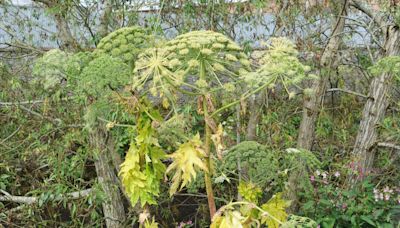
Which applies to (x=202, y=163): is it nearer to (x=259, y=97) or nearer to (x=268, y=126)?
(x=259, y=97)

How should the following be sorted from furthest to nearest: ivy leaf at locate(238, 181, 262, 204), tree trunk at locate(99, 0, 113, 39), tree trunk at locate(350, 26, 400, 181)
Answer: tree trunk at locate(350, 26, 400, 181) → tree trunk at locate(99, 0, 113, 39) → ivy leaf at locate(238, 181, 262, 204)

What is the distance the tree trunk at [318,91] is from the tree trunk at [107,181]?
1.37m

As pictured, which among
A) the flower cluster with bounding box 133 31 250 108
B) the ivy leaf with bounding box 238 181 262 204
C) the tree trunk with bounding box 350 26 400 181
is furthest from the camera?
the tree trunk with bounding box 350 26 400 181

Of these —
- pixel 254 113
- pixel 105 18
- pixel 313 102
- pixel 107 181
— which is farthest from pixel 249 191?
pixel 105 18

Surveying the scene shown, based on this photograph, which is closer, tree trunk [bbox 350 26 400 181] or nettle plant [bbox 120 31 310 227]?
nettle plant [bbox 120 31 310 227]

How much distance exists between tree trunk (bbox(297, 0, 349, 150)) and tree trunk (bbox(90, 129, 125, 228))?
1366mm

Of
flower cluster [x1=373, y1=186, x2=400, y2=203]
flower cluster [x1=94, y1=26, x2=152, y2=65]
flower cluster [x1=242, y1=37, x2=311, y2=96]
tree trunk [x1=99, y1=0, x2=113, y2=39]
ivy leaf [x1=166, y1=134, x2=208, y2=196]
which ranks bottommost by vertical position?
flower cluster [x1=373, y1=186, x2=400, y2=203]

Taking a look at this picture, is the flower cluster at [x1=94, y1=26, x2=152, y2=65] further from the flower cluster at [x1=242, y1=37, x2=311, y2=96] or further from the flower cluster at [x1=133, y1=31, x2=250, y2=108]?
the flower cluster at [x1=242, y1=37, x2=311, y2=96]

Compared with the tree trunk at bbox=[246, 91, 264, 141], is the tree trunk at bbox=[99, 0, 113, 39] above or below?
above

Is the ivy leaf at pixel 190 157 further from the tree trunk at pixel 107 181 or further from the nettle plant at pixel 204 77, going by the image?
the tree trunk at pixel 107 181

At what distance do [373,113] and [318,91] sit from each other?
1.78ft

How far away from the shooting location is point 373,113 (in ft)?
14.1

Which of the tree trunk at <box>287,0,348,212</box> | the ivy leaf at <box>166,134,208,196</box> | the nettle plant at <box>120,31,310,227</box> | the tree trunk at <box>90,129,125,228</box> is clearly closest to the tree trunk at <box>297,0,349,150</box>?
the tree trunk at <box>287,0,348,212</box>

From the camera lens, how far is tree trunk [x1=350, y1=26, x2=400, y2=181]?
165 inches
